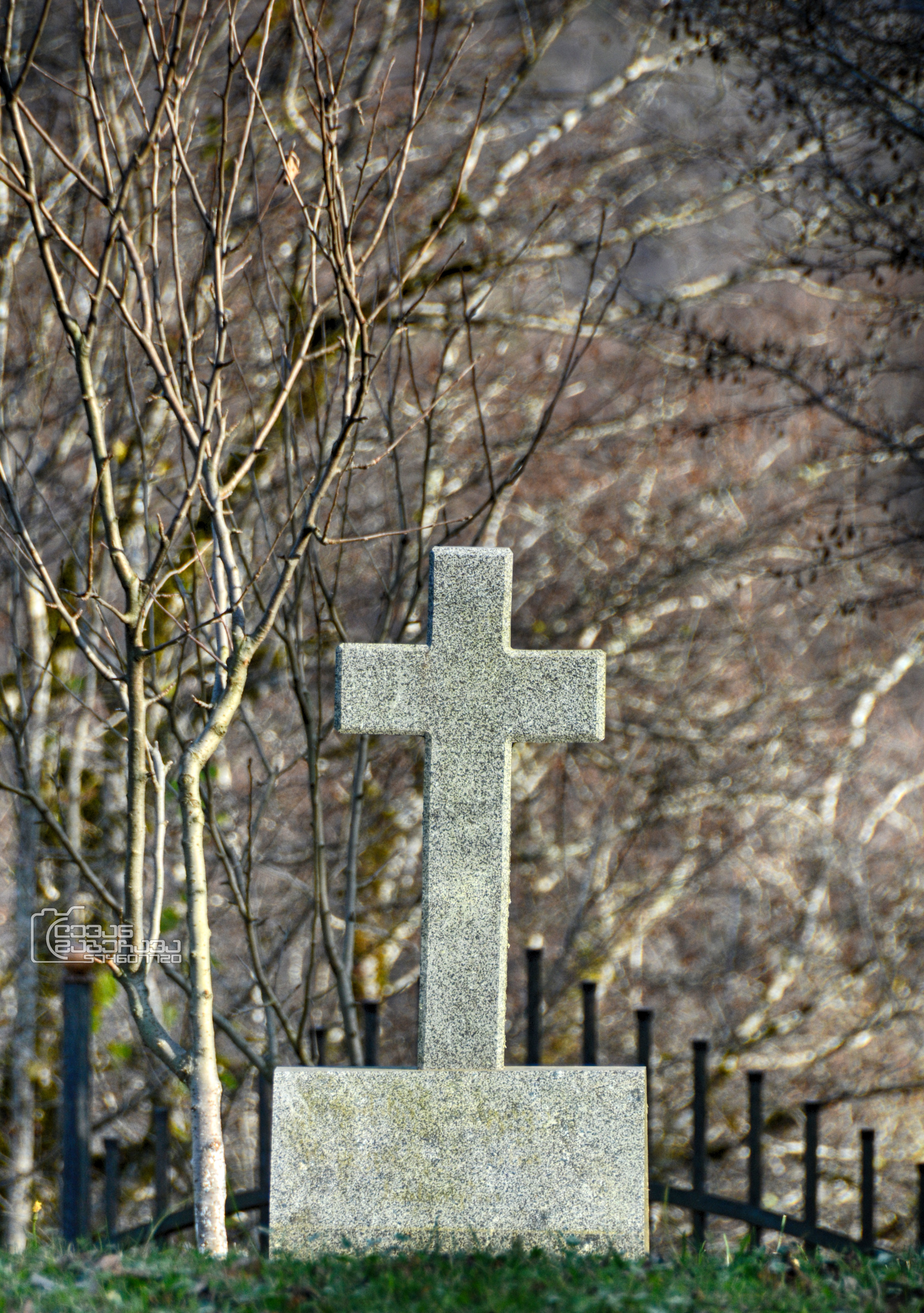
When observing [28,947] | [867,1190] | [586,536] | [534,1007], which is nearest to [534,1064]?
[534,1007]

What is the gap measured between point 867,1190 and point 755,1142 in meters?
0.44

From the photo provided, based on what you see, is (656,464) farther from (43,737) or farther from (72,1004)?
(72,1004)

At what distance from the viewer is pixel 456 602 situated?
332 cm

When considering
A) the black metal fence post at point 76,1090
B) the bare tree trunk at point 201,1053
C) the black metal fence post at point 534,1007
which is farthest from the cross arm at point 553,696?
the black metal fence post at point 76,1090

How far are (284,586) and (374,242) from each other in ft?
3.06

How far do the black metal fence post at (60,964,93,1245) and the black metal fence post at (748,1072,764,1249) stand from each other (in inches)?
94.8

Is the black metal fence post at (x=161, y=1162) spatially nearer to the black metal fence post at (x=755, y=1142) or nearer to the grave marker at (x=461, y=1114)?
the grave marker at (x=461, y=1114)

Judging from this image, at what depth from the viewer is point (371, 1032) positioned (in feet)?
13.5

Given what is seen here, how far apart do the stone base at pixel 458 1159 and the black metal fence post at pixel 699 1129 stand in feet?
3.82

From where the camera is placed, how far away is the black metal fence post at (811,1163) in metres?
4.15

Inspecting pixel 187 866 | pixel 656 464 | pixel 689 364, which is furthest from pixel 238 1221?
pixel 689 364

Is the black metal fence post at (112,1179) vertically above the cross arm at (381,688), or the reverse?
the cross arm at (381,688)

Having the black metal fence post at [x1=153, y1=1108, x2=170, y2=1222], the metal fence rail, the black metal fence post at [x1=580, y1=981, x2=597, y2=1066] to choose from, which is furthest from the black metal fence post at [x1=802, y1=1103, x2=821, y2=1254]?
the black metal fence post at [x1=153, y1=1108, x2=170, y2=1222]

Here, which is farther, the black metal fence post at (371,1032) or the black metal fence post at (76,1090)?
the black metal fence post at (76,1090)
